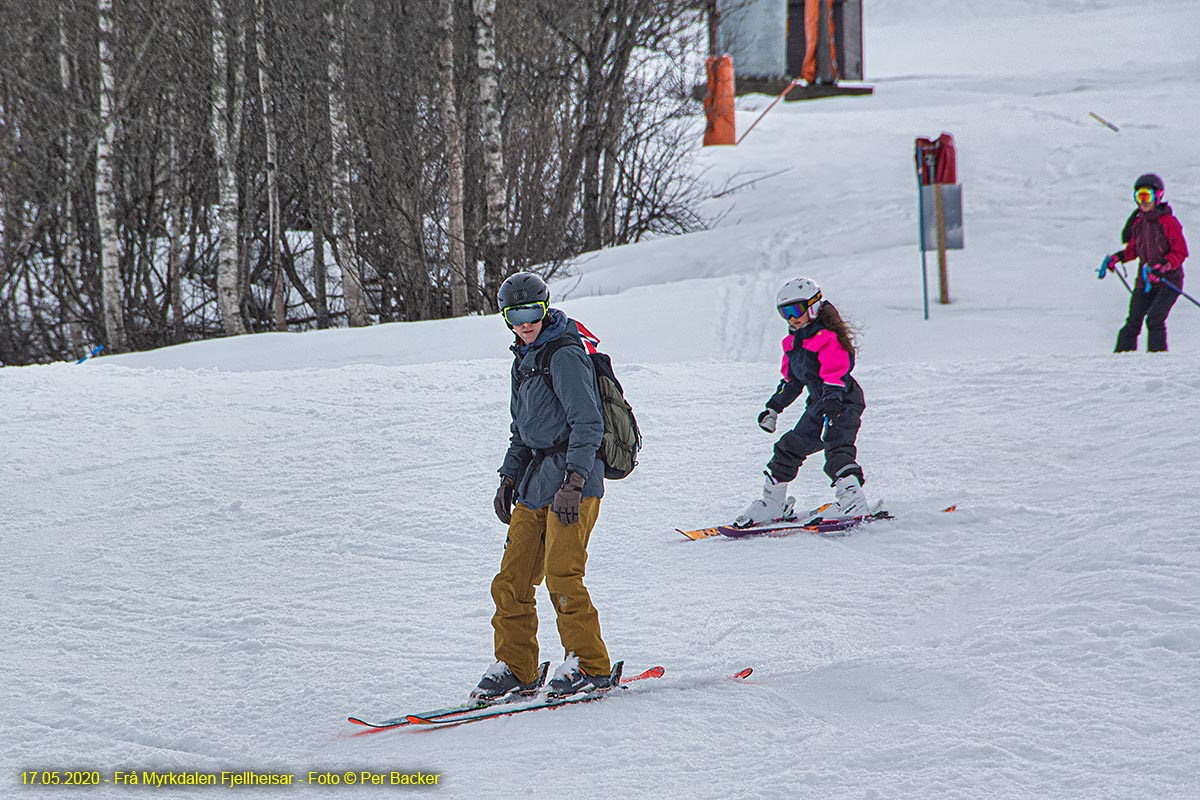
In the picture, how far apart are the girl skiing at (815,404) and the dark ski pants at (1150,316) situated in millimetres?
4942

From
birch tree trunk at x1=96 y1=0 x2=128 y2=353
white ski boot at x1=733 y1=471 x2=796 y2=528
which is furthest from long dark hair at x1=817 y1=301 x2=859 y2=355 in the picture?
birch tree trunk at x1=96 y1=0 x2=128 y2=353

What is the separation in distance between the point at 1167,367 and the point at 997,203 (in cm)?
922

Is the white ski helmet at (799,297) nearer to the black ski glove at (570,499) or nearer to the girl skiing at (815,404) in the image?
the girl skiing at (815,404)

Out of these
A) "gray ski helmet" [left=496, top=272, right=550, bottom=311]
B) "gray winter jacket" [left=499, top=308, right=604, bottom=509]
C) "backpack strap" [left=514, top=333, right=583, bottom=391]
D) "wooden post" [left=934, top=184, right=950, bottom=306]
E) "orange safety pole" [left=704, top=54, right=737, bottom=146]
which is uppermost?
"orange safety pole" [left=704, top=54, right=737, bottom=146]

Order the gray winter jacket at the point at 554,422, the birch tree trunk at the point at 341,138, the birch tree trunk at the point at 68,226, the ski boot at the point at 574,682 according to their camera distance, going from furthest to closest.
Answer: the birch tree trunk at the point at 68,226
the birch tree trunk at the point at 341,138
the ski boot at the point at 574,682
the gray winter jacket at the point at 554,422

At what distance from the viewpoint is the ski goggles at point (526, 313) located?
157 inches

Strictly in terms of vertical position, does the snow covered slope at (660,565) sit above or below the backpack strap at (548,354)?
below

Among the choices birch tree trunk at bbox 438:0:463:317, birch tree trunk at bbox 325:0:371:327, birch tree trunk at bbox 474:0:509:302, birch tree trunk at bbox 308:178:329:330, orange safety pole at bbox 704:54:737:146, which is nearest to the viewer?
birch tree trunk at bbox 474:0:509:302

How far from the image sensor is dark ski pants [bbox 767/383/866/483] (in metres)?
6.35

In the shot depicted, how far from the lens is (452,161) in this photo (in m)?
14.0

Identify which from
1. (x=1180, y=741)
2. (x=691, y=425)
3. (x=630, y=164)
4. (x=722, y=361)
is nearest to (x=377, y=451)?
(x=691, y=425)

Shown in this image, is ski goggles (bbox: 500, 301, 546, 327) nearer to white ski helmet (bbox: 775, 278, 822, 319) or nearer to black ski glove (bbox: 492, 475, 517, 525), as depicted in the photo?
black ski glove (bbox: 492, 475, 517, 525)

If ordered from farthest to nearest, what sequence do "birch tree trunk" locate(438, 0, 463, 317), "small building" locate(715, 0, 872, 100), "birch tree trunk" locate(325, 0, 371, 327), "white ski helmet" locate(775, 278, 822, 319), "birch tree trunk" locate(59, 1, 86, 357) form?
1. "small building" locate(715, 0, 872, 100)
2. "birch tree trunk" locate(59, 1, 86, 357)
3. "birch tree trunk" locate(325, 0, 371, 327)
4. "birch tree trunk" locate(438, 0, 463, 317)
5. "white ski helmet" locate(775, 278, 822, 319)

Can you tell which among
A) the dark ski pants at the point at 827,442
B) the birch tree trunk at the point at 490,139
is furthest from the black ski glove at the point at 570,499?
the birch tree trunk at the point at 490,139
